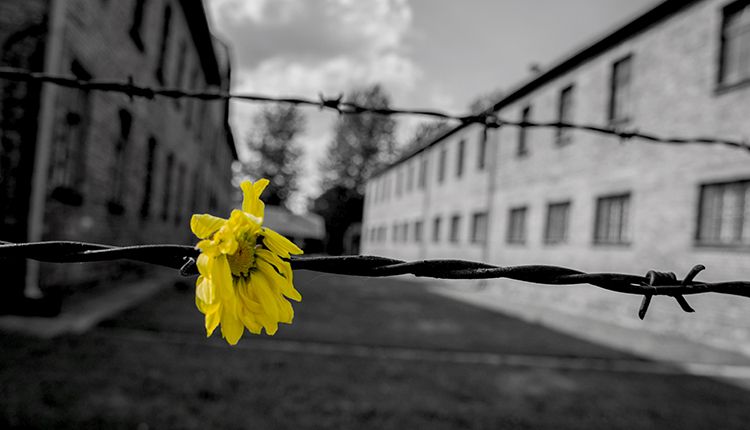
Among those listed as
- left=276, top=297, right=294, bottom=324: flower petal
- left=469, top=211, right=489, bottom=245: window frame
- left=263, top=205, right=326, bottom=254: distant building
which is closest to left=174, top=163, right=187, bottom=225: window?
left=469, top=211, right=489, bottom=245: window frame

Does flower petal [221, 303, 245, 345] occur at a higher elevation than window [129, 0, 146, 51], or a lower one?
lower

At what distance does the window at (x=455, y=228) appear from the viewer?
72.9 feet

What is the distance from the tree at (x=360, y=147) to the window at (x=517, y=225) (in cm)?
3386

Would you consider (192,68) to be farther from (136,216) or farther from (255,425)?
(255,425)

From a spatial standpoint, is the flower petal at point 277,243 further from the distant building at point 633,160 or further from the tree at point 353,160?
the tree at point 353,160

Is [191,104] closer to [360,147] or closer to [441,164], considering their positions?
[441,164]

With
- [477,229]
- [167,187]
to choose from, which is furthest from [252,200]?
[477,229]

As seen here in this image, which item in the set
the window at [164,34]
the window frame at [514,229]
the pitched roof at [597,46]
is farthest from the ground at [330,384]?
the window frame at [514,229]

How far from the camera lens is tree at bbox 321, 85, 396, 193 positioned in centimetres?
5144

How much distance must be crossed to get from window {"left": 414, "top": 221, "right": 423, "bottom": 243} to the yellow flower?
26.9m

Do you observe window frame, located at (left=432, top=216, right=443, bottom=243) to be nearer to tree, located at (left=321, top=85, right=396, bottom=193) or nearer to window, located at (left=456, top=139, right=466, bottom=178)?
window, located at (left=456, top=139, right=466, bottom=178)

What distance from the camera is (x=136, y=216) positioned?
10.1m

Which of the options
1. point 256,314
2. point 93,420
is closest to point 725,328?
point 93,420

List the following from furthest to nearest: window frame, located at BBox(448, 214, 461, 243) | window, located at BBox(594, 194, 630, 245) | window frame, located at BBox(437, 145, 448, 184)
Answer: window frame, located at BBox(437, 145, 448, 184) < window frame, located at BBox(448, 214, 461, 243) < window, located at BBox(594, 194, 630, 245)
